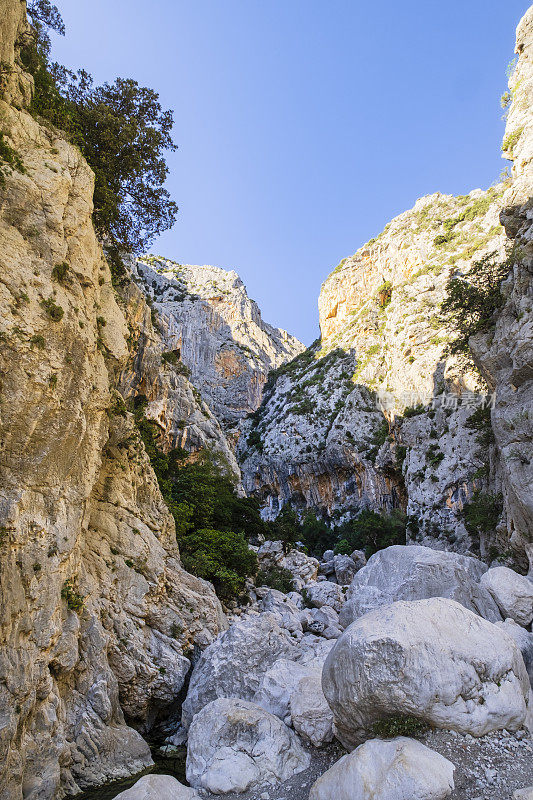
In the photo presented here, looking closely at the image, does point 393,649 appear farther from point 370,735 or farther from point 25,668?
point 25,668

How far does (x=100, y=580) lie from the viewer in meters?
14.0

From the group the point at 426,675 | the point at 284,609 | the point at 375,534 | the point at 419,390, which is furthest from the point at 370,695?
the point at 419,390

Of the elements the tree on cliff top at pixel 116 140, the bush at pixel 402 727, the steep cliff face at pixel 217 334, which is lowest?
the bush at pixel 402 727

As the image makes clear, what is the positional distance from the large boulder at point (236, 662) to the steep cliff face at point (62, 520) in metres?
1.21

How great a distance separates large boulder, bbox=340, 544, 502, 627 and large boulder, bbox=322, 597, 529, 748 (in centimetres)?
493

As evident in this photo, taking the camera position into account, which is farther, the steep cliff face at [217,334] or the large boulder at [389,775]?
the steep cliff face at [217,334]

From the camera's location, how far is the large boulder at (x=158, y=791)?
8.39 metres

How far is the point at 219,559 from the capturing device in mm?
22688

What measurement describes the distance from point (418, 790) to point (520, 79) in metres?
31.9

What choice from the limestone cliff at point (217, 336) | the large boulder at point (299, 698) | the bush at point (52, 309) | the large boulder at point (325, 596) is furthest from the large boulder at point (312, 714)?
the limestone cliff at point (217, 336)

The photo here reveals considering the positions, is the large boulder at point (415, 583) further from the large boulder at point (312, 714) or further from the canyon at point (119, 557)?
the large boulder at point (312, 714)

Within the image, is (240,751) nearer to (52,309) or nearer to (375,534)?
(52,309)

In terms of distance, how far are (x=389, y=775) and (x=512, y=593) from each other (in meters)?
10.1

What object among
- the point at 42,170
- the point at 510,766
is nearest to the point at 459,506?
the point at 510,766
